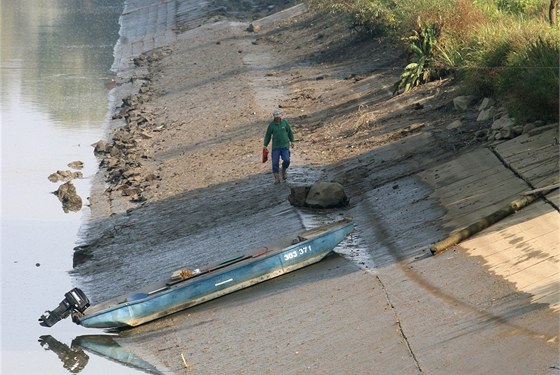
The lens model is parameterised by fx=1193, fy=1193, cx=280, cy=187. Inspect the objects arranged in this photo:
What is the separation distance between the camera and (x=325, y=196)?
2216cm

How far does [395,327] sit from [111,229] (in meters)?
10.0

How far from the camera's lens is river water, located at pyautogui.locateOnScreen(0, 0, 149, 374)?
61.9 feet

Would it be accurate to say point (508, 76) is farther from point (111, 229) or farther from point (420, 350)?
point (420, 350)

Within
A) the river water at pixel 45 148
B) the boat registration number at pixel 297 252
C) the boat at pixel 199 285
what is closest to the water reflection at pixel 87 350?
the river water at pixel 45 148

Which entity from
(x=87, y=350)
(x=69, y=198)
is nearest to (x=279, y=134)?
(x=69, y=198)

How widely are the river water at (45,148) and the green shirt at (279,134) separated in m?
4.62

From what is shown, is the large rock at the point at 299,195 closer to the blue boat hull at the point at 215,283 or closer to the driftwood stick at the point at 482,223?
the blue boat hull at the point at 215,283

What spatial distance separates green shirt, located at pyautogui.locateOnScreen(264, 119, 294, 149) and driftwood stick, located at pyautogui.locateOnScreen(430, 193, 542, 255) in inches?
230

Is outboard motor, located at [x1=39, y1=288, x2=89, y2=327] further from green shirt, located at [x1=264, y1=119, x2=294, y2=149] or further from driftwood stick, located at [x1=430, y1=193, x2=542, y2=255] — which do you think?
green shirt, located at [x1=264, y1=119, x2=294, y2=149]

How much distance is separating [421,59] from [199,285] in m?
13.6

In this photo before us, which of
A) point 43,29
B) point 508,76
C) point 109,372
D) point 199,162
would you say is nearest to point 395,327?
point 109,372

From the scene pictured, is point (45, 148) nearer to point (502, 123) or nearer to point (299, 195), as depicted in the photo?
point (299, 195)

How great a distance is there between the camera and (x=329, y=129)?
97.4 feet

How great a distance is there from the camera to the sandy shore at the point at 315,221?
1553 cm
